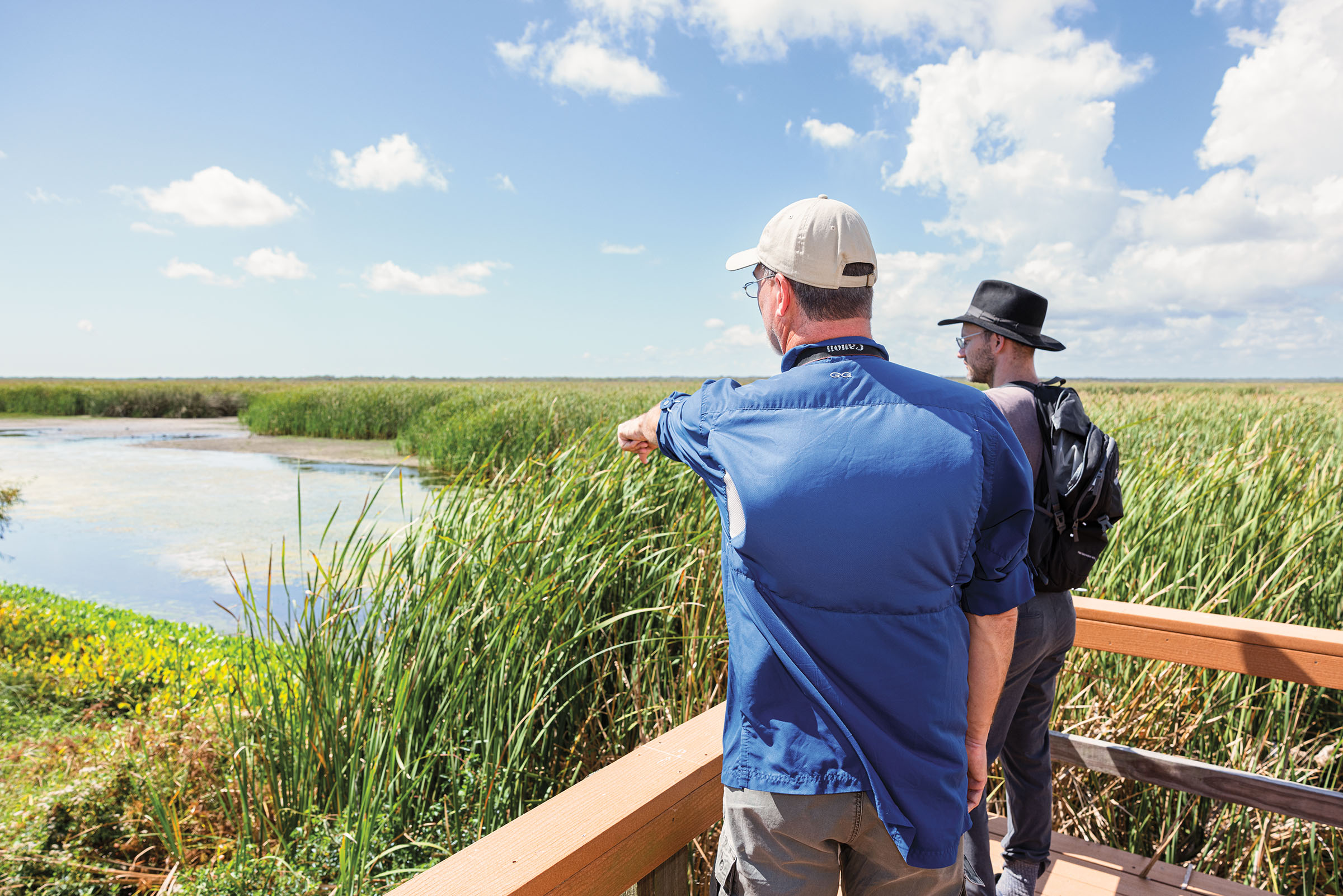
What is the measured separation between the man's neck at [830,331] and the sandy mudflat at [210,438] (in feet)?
34.6

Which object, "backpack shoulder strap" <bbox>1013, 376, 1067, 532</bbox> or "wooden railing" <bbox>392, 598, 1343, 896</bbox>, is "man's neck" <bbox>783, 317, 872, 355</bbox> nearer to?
"wooden railing" <bbox>392, 598, 1343, 896</bbox>

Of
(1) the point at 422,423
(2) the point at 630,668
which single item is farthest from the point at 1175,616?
(1) the point at 422,423

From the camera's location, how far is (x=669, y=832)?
1.07 m

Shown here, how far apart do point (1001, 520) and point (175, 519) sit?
13733 mm

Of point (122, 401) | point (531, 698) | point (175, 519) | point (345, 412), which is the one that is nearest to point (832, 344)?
point (531, 698)

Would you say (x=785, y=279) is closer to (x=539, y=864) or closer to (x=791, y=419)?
(x=791, y=419)

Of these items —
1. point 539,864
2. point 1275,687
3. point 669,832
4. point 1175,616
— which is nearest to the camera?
point 539,864

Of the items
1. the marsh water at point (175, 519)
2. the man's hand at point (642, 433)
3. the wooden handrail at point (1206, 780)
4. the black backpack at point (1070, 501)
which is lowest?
the marsh water at point (175, 519)

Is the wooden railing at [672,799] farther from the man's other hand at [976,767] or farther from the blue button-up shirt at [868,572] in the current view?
the man's other hand at [976,767]

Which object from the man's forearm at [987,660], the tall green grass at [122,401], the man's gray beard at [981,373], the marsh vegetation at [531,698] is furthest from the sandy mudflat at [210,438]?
the man's forearm at [987,660]

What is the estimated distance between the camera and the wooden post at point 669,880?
1086 mm

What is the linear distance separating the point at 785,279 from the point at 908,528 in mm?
439

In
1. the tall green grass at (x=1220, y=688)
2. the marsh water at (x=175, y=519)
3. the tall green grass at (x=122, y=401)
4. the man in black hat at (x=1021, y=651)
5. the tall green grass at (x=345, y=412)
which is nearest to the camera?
the man in black hat at (x=1021, y=651)

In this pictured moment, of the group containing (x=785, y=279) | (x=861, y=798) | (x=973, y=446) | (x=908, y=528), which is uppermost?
(x=785, y=279)
